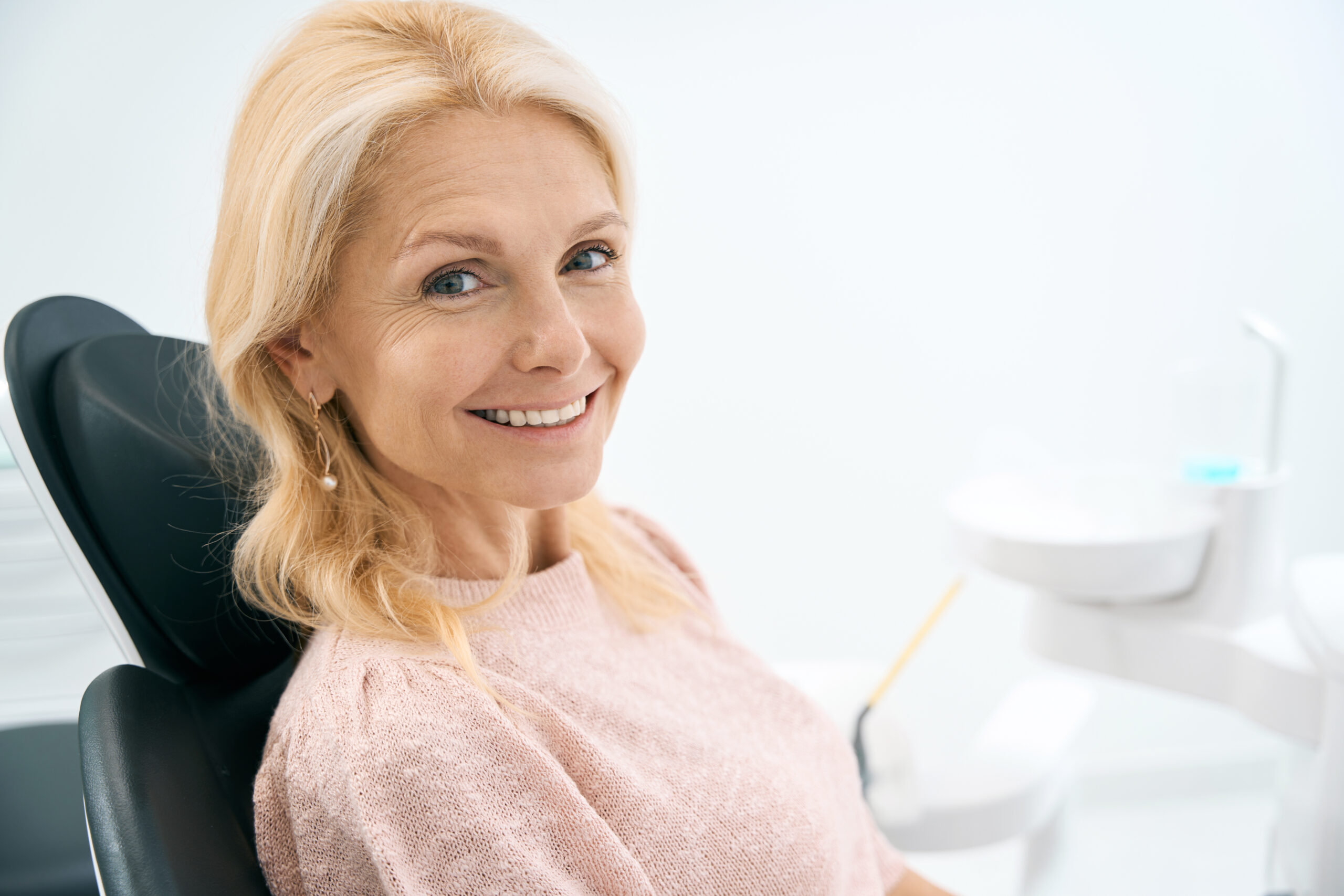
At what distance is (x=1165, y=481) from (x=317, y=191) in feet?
5.81

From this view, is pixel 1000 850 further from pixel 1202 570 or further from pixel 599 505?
pixel 599 505

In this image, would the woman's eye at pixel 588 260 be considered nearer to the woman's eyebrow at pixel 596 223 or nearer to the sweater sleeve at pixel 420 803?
the woman's eyebrow at pixel 596 223

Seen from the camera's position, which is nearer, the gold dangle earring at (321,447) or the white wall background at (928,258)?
the gold dangle earring at (321,447)

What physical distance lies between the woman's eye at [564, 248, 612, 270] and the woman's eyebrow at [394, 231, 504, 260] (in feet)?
0.33

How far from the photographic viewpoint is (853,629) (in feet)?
8.25

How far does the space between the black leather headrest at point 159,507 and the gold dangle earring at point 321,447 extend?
87 mm

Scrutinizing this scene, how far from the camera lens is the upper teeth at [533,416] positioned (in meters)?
0.82

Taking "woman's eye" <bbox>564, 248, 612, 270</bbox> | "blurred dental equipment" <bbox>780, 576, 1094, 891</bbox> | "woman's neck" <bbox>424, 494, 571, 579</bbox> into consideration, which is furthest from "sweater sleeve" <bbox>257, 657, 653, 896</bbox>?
"blurred dental equipment" <bbox>780, 576, 1094, 891</bbox>

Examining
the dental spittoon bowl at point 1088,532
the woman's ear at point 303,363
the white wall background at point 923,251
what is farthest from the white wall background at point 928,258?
the woman's ear at point 303,363

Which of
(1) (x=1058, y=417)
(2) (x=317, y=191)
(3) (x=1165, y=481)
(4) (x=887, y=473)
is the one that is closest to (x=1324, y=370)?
(1) (x=1058, y=417)

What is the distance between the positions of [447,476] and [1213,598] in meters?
1.64

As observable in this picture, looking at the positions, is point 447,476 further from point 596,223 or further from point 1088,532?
point 1088,532

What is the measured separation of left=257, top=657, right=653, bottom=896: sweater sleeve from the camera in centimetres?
67

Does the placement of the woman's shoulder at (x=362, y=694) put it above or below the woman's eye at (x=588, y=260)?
below
